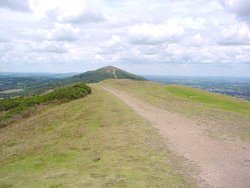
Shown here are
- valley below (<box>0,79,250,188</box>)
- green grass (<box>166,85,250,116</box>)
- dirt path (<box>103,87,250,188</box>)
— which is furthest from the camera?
green grass (<box>166,85,250,116</box>)

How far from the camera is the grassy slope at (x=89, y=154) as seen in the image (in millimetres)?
14459

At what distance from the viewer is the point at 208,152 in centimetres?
1822

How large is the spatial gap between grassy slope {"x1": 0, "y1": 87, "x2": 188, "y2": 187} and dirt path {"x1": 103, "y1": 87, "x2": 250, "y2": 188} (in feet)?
3.31

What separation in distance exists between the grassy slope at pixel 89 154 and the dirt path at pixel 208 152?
1008 mm

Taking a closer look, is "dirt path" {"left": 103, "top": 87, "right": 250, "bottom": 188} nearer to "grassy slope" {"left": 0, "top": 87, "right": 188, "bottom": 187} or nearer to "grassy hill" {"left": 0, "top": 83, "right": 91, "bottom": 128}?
"grassy slope" {"left": 0, "top": 87, "right": 188, "bottom": 187}

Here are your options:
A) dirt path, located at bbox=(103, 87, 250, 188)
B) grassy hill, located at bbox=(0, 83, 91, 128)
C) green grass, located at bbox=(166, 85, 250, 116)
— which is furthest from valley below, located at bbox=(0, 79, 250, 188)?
grassy hill, located at bbox=(0, 83, 91, 128)

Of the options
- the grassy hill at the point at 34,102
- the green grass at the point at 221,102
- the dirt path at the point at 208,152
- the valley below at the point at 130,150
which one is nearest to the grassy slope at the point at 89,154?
the valley below at the point at 130,150

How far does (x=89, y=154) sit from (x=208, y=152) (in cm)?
636

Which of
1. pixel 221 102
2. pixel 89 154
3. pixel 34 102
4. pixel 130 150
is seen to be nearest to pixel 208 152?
pixel 130 150

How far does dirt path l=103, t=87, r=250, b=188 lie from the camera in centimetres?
1394

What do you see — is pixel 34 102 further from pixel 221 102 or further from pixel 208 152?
pixel 208 152

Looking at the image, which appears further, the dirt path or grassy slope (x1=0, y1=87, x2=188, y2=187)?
grassy slope (x1=0, y1=87, x2=188, y2=187)

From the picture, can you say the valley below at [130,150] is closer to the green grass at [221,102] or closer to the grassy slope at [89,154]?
the grassy slope at [89,154]

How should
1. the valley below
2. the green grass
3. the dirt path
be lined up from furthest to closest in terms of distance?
the green grass → the valley below → the dirt path
